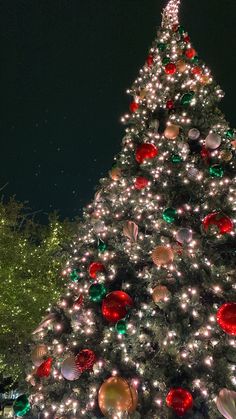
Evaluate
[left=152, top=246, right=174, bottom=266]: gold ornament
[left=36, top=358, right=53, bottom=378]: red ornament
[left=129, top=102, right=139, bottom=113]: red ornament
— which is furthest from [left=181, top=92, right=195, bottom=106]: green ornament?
[left=36, top=358, right=53, bottom=378]: red ornament

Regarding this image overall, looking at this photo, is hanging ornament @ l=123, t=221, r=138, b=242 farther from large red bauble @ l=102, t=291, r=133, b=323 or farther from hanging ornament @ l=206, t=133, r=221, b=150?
hanging ornament @ l=206, t=133, r=221, b=150

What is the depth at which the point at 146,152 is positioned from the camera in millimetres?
4969

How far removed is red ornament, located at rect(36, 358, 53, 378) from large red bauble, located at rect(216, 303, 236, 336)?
2121 millimetres

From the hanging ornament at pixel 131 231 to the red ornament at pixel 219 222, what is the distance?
83 cm

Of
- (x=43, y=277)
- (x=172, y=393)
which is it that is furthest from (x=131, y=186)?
(x=43, y=277)

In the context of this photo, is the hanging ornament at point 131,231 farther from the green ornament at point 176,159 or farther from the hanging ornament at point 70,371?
the hanging ornament at point 70,371

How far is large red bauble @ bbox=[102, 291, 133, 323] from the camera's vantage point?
3.97 metres

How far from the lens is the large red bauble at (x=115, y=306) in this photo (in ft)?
13.0

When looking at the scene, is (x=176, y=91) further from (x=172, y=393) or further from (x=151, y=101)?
(x=172, y=393)

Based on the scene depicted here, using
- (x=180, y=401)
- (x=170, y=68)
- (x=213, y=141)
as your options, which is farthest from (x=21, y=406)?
(x=170, y=68)

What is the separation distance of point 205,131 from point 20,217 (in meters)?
12.7

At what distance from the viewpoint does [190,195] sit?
4.83 metres

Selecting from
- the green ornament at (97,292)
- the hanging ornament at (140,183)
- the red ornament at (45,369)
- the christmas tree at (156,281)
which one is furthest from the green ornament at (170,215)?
the red ornament at (45,369)

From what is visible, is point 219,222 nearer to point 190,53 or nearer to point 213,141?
point 213,141
